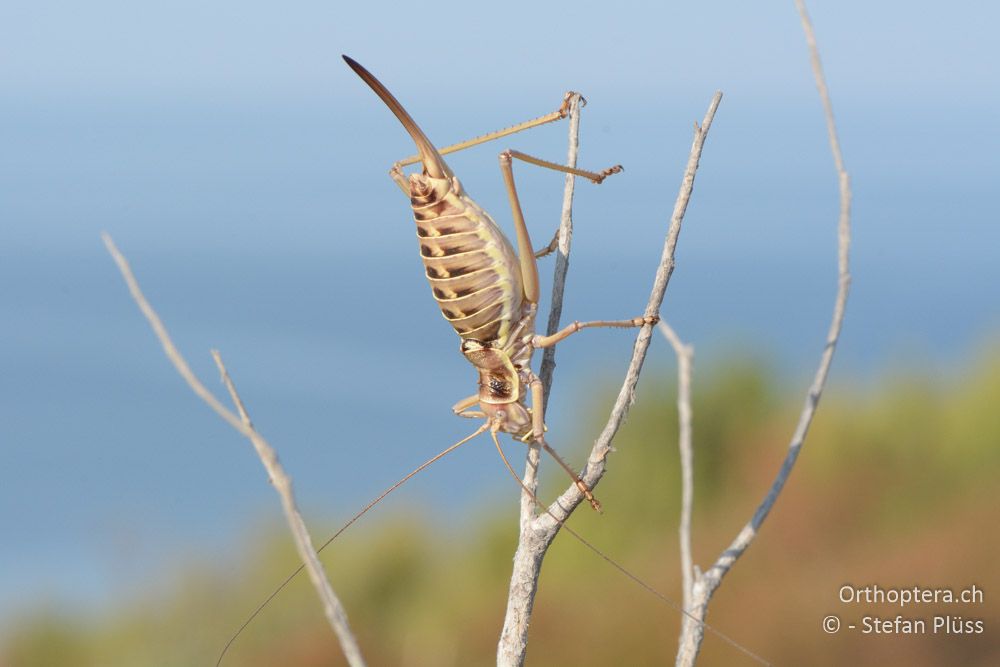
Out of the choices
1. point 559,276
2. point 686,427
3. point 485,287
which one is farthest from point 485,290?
point 686,427

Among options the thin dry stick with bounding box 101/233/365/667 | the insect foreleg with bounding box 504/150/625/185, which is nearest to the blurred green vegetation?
the insect foreleg with bounding box 504/150/625/185

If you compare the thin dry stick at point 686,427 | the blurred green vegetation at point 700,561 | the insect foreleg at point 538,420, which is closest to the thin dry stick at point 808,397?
the thin dry stick at point 686,427

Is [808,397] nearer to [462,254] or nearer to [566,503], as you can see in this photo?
[566,503]

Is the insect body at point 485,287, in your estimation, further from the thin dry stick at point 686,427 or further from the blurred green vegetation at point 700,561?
the blurred green vegetation at point 700,561

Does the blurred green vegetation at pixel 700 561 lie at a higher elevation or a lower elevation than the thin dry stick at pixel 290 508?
lower

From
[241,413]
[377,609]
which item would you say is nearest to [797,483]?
[377,609]
